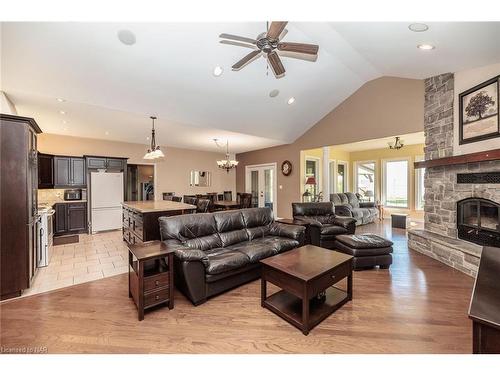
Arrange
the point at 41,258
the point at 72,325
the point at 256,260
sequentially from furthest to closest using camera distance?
1. the point at 41,258
2. the point at 256,260
3. the point at 72,325

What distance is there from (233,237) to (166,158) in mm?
5471

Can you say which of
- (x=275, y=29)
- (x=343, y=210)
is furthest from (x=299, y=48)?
(x=343, y=210)

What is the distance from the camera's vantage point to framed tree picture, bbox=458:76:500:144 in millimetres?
3148

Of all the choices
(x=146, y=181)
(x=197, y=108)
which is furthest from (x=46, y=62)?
(x=146, y=181)

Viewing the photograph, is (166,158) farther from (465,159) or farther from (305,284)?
(465,159)

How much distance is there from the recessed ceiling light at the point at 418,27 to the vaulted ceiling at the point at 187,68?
57 millimetres

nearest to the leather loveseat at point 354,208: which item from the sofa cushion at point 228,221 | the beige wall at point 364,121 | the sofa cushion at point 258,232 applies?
the beige wall at point 364,121

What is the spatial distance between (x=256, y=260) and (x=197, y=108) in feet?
10.9

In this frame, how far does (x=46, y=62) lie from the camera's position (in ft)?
9.95

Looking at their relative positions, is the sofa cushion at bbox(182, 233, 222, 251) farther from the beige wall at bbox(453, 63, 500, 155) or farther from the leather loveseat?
the leather loveseat

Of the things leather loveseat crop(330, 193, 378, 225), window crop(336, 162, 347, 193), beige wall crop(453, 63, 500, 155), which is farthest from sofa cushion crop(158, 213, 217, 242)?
window crop(336, 162, 347, 193)

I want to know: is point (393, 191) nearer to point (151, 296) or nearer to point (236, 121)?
point (236, 121)

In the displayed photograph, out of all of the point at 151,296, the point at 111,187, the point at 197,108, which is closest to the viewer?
the point at 151,296

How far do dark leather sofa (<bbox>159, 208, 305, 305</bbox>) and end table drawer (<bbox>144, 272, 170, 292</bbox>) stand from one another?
0.55ft
